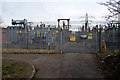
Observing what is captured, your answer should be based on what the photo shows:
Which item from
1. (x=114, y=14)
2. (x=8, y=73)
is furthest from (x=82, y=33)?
(x=8, y=73)

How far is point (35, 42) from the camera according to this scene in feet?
56.9

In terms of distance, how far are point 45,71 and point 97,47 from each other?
7.18 meters

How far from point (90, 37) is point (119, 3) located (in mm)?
7879

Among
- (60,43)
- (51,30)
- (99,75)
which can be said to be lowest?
(99,75)

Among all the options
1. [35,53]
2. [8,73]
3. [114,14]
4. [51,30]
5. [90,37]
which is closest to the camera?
[8,73]

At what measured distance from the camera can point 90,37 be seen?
15516 mm

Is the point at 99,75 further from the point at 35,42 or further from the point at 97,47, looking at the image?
the point at 35,42

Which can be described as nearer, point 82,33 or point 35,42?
point 82,33

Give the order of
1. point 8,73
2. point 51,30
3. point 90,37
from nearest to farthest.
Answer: point 8,73, point 90,37, point 51,30

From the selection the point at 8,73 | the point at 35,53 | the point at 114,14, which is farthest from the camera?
the point at 35,53

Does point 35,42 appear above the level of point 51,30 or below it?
below

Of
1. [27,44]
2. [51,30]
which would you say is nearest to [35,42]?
[27,44]

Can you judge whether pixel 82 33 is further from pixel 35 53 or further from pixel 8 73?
pixel 8 73

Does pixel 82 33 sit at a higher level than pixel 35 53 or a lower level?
higher
